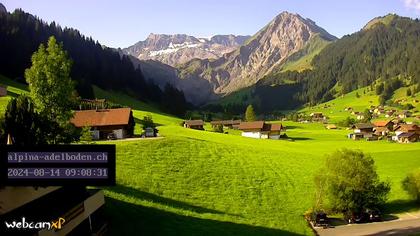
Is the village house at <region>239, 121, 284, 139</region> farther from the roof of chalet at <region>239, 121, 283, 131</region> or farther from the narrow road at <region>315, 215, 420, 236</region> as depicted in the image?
the narrow road at <region>315, 215, 420, 236</region>

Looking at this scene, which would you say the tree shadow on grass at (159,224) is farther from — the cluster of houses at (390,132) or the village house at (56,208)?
the cluster of houses at (390,132)

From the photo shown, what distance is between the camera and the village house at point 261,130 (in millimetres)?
151125

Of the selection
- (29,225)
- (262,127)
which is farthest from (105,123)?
(262,127)

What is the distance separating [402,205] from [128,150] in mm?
38775

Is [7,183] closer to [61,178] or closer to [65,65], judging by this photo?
[61,178]

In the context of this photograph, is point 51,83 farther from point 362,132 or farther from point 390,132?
point 390,132

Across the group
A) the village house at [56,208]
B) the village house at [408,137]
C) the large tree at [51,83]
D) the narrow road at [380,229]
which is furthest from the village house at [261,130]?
the village house at [56,208]

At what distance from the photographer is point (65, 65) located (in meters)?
47.6

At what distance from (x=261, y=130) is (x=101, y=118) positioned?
250 ft

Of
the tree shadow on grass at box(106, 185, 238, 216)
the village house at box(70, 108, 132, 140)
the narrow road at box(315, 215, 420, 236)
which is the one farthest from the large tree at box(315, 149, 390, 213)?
the village house at box(70, 108, 132, 140)

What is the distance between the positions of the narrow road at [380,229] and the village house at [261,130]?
9487 cm

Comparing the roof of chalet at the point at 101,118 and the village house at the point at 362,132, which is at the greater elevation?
the roof of chalet at the point at 101,118

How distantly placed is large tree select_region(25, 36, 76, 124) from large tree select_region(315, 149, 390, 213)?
32.2 metres

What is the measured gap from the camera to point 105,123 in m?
86.8
